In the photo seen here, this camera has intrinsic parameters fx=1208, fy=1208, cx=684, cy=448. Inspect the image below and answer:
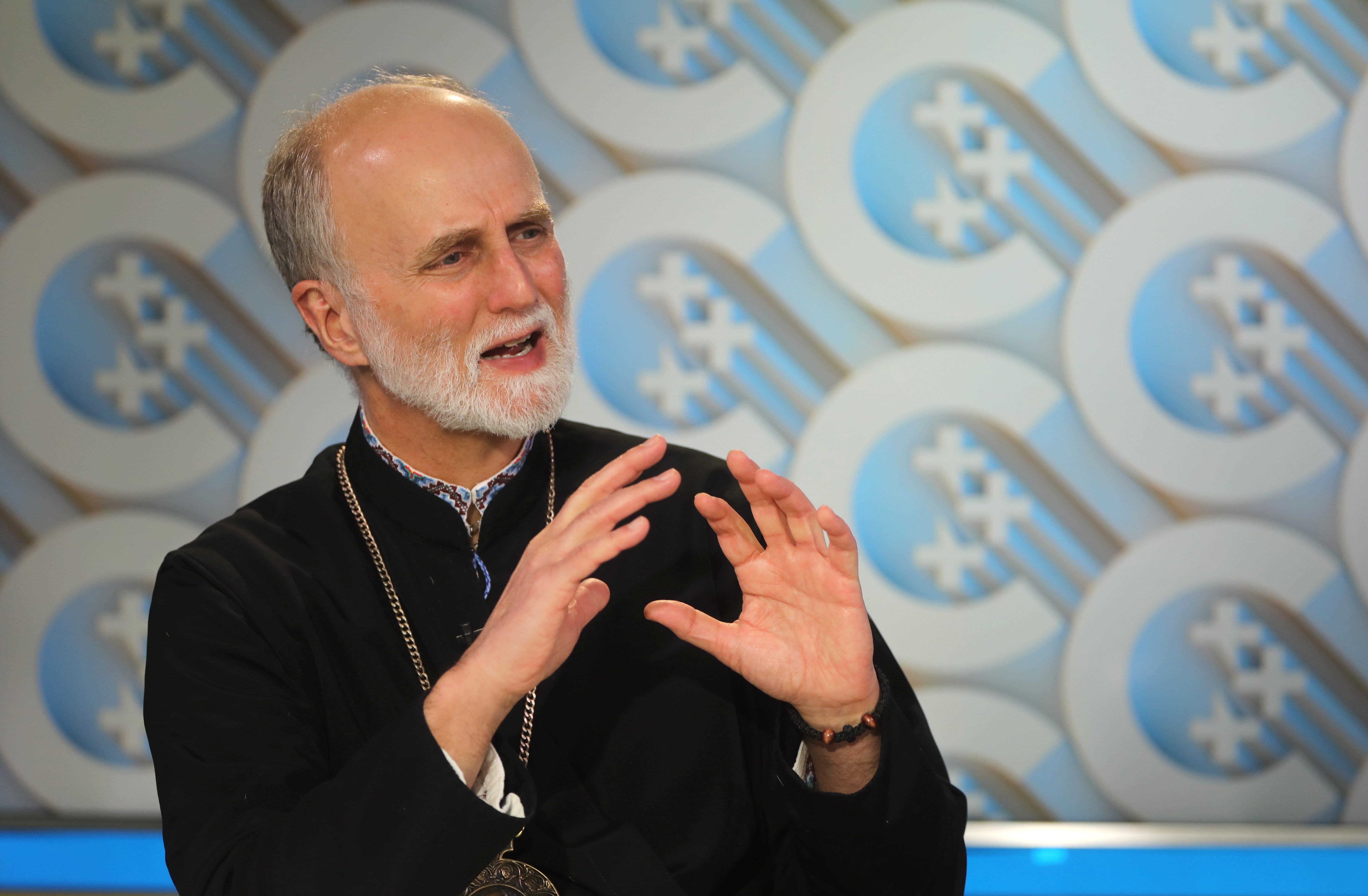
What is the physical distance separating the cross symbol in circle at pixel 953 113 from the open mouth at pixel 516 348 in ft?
5.36

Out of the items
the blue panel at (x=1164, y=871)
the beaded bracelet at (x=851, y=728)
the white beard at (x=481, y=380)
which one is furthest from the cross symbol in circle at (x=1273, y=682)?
the white beard at (x=481, y=380)

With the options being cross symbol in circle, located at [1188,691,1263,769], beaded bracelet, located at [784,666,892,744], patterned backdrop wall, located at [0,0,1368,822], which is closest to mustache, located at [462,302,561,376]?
beaded bracelet, located at [784,666,892,744]

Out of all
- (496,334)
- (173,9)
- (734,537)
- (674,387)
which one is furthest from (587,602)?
(173,9)

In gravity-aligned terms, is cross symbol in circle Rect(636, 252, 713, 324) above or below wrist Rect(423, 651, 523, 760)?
below

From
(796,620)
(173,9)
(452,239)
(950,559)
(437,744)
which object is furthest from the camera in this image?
(173,9)

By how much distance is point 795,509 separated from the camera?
4.83ft

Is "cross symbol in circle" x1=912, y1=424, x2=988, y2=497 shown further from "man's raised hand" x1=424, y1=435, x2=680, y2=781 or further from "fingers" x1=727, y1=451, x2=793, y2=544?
"man's raised hand" x1=424, y1=435, x2=680, y2=781

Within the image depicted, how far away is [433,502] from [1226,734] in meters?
2.22

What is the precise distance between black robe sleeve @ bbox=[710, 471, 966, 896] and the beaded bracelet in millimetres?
12

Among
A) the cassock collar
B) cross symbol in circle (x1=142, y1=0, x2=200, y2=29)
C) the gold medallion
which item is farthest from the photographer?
cross symbol in circle (x1=142, y1=0, x2=200, y2=29)

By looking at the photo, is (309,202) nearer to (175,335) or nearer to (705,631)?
(705,631)

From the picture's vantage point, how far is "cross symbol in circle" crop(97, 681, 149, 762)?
322 cm

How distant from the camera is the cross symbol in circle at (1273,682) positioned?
299 centimetres

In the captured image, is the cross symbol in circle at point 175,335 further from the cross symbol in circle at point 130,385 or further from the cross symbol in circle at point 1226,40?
the cross symbol in circle at point 1226,40
